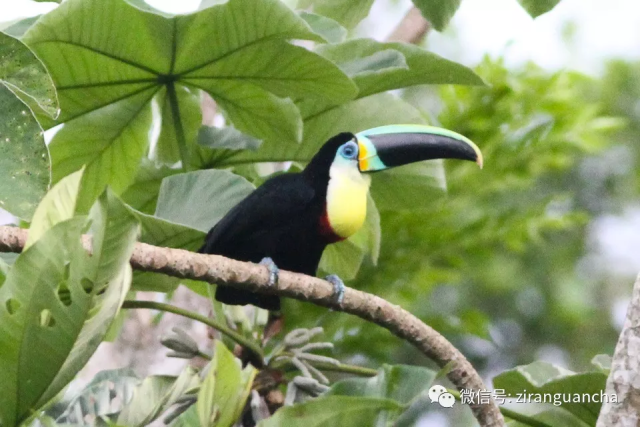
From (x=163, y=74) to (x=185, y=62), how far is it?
7cm

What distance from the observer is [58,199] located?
2.84ft

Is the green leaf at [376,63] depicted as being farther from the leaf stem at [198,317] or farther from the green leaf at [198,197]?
the leaf stem at [198,317]

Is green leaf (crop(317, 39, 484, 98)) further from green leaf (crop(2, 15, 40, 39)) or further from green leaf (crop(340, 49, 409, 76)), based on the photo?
green leaf (crop(2, 15, 40, 39))

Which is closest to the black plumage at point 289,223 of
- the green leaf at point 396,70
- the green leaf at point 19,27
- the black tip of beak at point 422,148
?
the black tip of beak at point 422,148

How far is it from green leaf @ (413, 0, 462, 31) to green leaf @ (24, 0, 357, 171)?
0.15 metres

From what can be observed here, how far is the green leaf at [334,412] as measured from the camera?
836 mm

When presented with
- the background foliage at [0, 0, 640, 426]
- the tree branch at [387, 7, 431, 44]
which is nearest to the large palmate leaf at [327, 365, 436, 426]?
the background foliage at [0, 0, 640, 426]

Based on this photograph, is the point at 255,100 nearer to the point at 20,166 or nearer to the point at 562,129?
the point at 20,166

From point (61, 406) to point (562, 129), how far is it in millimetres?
1669

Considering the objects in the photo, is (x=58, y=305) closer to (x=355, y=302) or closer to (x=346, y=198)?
(x=355, y=302)

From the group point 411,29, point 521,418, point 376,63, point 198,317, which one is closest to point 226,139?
point 376,63

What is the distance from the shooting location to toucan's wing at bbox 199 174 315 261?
153 cm

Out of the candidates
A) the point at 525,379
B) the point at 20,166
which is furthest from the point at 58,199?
the point at 525,379

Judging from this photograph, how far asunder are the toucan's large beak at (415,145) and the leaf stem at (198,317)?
48 centimetres
